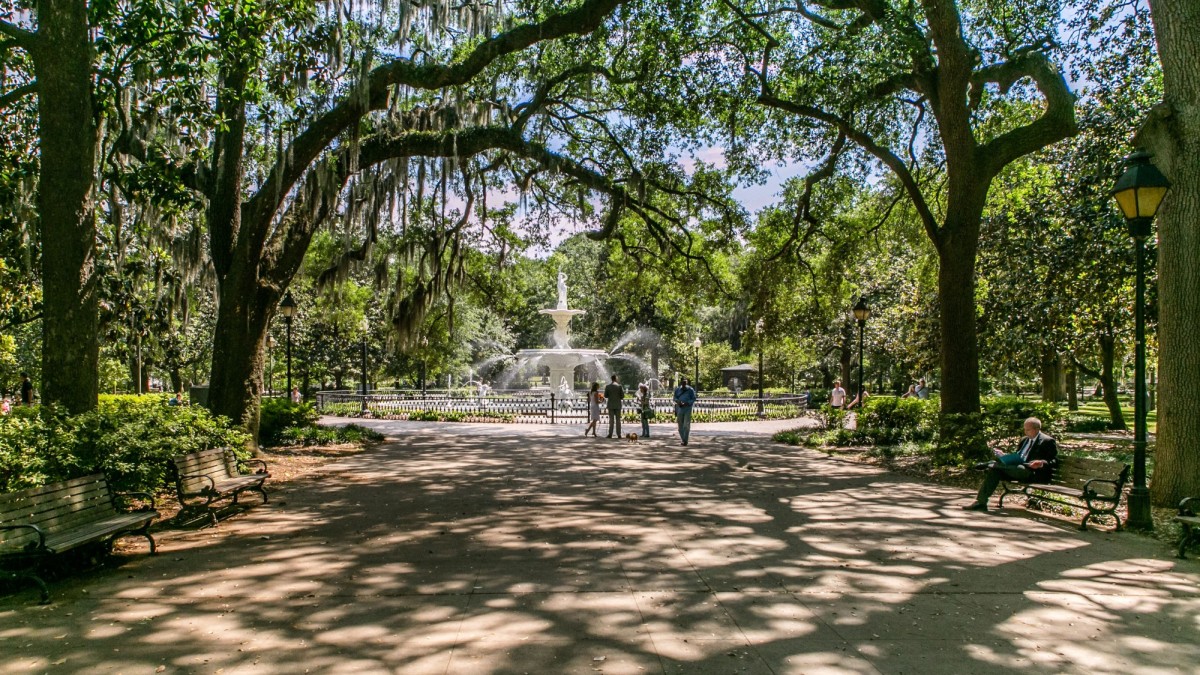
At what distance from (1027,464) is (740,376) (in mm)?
41946

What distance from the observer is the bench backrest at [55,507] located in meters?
5.72

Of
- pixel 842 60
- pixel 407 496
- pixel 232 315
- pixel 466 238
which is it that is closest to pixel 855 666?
pixel 407 496

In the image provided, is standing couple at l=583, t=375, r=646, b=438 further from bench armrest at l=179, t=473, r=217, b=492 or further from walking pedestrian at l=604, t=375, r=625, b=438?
bench armrest at l=179, t=473, r=217, b=492

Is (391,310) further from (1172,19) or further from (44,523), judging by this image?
(1172,19)

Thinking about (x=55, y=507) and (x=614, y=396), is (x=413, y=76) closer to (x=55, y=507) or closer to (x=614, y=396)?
(x=55, y=507)

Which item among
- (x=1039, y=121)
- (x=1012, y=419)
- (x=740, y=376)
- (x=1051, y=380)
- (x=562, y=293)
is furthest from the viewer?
(x=740, y=376)

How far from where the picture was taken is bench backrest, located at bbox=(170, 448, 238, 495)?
8.07 m

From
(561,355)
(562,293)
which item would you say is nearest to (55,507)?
(561,355)

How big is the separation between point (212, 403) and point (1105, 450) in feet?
61.3

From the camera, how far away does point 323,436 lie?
16.6 metres

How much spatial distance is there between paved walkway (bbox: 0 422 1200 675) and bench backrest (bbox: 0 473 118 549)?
559 millimetres

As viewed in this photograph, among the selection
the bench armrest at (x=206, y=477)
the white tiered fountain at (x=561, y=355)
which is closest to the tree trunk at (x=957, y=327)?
the bench armrest at (x=206, y=477)

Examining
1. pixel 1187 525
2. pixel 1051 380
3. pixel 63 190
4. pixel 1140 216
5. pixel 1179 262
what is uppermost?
pixel 63 190

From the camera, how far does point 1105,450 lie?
52.3 feet
